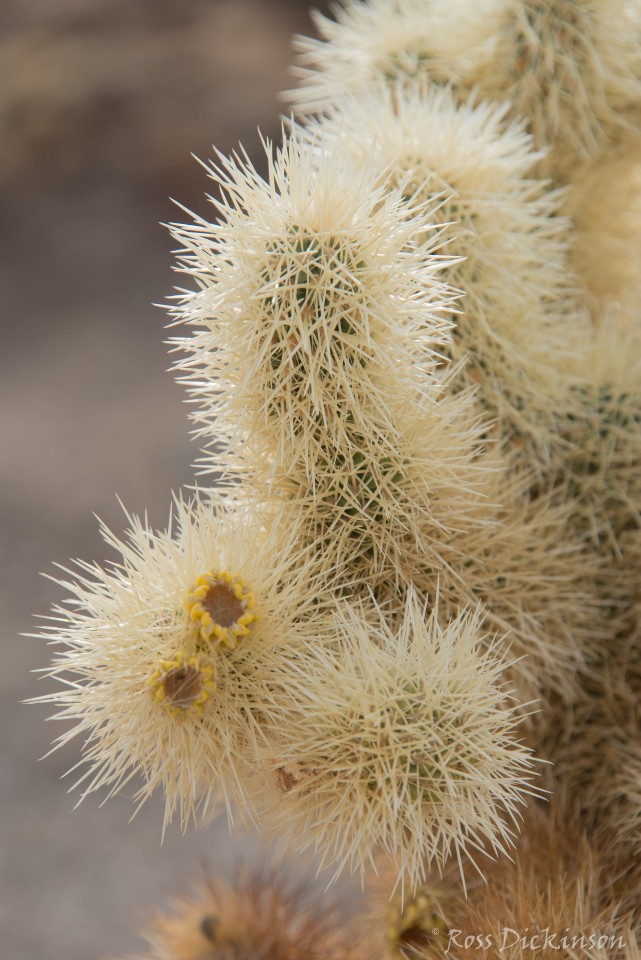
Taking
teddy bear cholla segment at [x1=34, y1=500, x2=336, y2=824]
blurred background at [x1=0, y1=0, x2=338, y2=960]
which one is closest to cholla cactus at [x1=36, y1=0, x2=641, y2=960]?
teddy bear cholla segment at [x1=34, y1=500, x2=336, y2=824]

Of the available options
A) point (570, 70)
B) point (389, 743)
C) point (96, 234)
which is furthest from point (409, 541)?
point (96, 234)

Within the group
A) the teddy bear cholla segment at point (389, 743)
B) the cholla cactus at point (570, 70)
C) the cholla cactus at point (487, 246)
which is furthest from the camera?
the cholla cactus at point (570, 70)

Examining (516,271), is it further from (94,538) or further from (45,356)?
(45,356)

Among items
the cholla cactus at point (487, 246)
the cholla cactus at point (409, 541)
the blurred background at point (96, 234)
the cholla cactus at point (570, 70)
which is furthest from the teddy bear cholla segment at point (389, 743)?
the blurred background at point (96, 234)

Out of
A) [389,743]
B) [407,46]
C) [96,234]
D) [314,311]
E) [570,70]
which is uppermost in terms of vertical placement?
[96,234]

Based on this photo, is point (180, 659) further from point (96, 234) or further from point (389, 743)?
point (96, 234)

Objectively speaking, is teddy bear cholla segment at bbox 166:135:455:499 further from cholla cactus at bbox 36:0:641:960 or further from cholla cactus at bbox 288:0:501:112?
cholla cactus at bbox 288:0:501:112

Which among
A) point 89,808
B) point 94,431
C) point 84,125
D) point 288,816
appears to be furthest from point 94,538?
point 288,816

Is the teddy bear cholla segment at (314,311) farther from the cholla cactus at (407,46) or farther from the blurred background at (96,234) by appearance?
the blurred background at (96,234)
